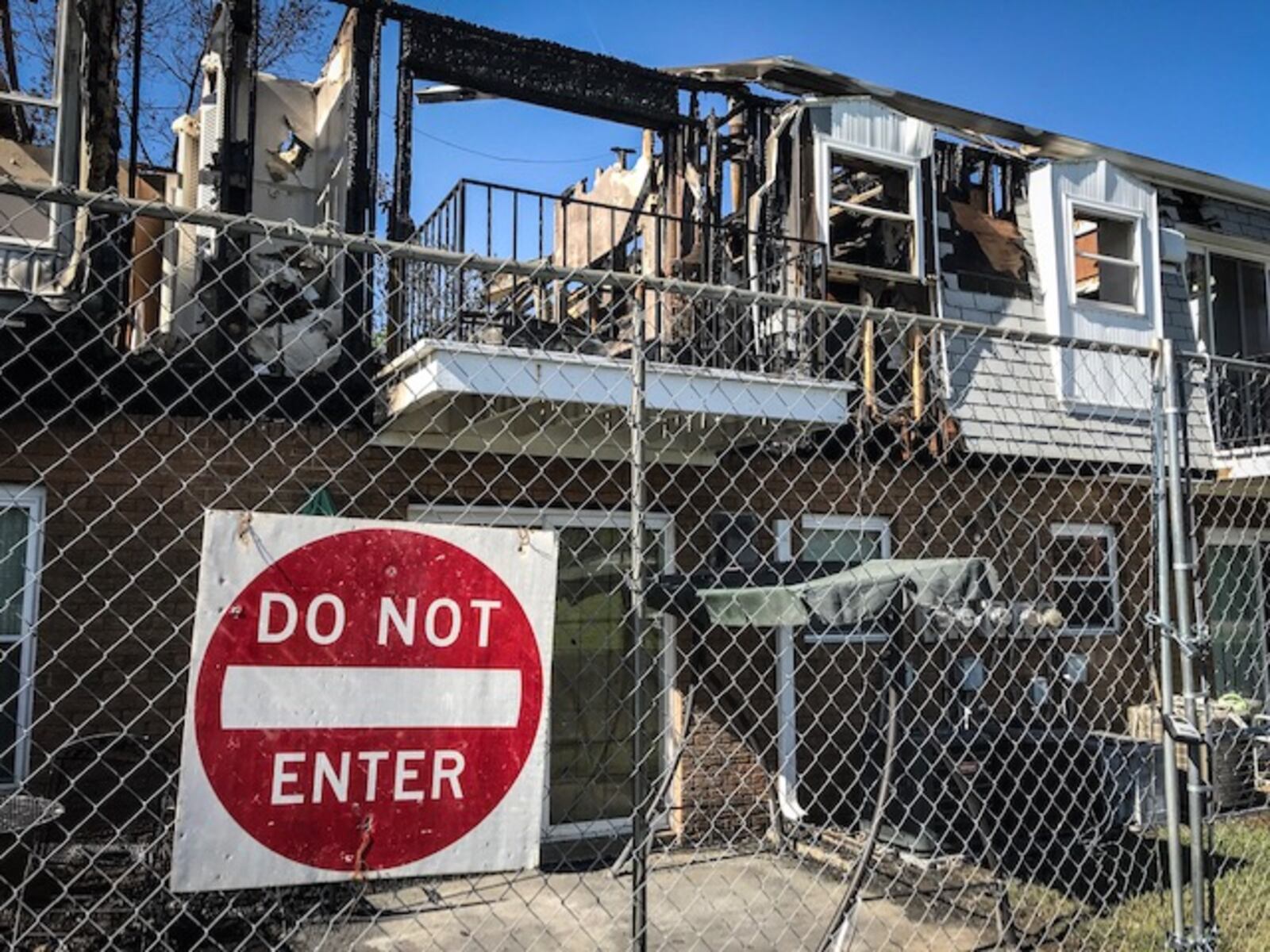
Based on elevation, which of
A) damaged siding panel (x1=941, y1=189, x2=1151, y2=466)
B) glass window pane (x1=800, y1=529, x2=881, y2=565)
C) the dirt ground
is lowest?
the dirt ground

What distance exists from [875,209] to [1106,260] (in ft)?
9.42

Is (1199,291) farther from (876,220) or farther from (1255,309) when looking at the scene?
(876,220)

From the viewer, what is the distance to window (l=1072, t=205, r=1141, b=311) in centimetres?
1145

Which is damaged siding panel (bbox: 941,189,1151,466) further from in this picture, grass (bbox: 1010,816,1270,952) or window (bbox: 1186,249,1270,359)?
grass (bbox: 1010,816,1270,952)

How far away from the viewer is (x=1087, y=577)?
417 inches

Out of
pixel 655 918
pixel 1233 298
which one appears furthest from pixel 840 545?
pixel 1233 298

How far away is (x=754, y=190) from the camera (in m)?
9.58

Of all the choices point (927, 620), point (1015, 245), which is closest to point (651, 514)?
point (927, 620)

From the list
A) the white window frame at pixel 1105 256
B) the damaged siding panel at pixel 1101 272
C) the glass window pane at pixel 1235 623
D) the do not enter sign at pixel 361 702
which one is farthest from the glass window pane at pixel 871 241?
the do not enter sign at pixel 361 702

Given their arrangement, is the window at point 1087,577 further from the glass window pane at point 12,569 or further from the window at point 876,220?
the glass window pane at point 12,569

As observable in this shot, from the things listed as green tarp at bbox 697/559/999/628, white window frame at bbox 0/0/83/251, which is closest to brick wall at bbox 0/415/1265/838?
green tarp at bbox 697/559/999/628

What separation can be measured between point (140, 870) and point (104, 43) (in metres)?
4.92

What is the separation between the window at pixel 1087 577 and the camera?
10.5m

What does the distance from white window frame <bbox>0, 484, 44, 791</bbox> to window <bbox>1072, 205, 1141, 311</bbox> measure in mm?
9854
